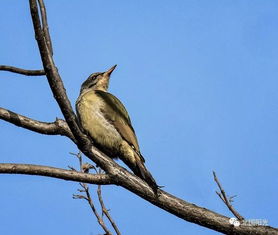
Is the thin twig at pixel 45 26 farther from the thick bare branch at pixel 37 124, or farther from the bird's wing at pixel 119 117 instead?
the bird's wing at pixel 119 117

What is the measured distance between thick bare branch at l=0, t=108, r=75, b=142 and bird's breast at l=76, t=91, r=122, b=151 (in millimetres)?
1598

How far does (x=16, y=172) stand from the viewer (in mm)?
4059

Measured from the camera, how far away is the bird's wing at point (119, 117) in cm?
613

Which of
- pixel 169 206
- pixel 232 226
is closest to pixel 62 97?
pixel 169 206

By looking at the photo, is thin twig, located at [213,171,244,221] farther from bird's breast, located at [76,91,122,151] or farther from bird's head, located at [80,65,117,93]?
bird's head, located at [80,65,117,93]

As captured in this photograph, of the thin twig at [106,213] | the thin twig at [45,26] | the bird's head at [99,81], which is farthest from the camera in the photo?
the bird's head at [99,81]

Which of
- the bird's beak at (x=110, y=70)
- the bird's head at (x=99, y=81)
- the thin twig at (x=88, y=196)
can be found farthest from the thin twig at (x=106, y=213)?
the bird's beak at (x=110, y=70)

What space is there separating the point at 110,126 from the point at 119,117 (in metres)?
0.28

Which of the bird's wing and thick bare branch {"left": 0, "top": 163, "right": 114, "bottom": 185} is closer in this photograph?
thick bare branch {"left": 0, "top": 163, "right": 114, "bottom": 185}

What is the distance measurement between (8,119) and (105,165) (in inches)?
37.5

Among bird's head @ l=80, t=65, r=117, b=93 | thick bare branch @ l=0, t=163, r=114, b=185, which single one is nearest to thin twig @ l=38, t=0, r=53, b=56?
thick bare branch @ l=0, t=163, r=114, b=185

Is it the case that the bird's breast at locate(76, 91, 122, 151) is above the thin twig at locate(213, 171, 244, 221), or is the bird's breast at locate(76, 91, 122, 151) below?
above

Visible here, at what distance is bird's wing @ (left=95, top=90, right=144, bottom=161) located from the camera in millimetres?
6127

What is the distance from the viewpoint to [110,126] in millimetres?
6254
